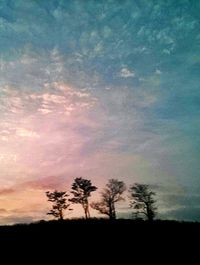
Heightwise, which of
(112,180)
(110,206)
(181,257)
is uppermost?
Result: (112,180)

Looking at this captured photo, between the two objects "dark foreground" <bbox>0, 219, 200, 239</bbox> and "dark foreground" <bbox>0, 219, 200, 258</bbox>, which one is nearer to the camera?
"dark foreground" <bbox>0, 219, 200, 258</bbox>

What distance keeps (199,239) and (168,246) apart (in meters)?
4.70

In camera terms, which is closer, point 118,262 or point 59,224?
point 118,262

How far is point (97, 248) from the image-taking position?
2797 cm

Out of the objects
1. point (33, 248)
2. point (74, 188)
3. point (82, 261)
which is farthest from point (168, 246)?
point (74, 188)

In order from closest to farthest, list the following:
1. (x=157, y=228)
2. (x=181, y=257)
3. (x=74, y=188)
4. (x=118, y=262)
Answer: (x=118, y=262) < (x=181, y=257) < (x=157, y=228) < (x=74, y=188)

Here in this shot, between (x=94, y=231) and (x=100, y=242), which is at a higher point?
(x=94, y=231)

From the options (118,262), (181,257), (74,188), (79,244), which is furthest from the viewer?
(74,188)

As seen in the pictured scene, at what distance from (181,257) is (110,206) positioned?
4944 cm

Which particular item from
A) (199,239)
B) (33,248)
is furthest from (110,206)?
(33,248)

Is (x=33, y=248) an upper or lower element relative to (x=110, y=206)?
lower

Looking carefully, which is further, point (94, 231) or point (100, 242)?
point (94, 231)

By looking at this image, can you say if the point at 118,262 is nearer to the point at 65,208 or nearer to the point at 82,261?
the point at 82,261

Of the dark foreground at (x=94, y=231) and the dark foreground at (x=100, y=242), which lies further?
the dark foreground at (x=94, y=231)
